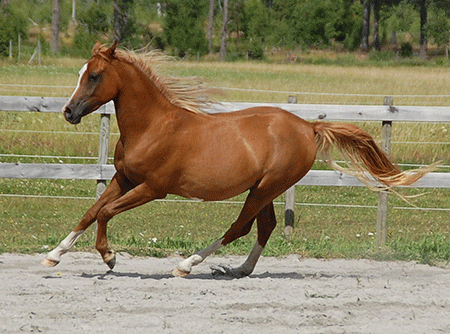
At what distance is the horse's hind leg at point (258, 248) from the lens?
5.75 m

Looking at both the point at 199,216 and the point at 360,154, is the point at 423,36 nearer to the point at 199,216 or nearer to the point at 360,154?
the point at 199,216

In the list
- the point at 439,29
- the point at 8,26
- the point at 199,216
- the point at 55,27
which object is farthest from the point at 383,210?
the point at 439,29

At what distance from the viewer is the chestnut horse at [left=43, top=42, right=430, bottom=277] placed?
5.24 meters

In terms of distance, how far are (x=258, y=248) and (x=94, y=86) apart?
76.3 inches

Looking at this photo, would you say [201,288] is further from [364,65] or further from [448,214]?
[364,65]

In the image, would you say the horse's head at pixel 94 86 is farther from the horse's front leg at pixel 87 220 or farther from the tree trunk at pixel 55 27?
the tree trunk at pixel 55 27

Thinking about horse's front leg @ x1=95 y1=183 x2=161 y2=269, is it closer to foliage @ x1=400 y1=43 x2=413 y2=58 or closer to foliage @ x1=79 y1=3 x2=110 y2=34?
foliage @ x1=79 y1=3 x2=110 y2=34

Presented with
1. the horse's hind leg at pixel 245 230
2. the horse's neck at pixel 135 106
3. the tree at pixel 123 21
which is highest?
the tree at pixel 123 21

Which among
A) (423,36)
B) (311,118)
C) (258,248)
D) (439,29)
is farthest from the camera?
(423,36)

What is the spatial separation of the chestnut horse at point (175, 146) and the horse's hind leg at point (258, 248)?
8.3 inches

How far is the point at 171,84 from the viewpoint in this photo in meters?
5.55

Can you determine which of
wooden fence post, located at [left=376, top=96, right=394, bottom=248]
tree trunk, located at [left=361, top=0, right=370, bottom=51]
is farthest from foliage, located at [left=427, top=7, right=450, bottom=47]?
wooden fence post, located at [left=376, top=96, right=394, bottom=248]

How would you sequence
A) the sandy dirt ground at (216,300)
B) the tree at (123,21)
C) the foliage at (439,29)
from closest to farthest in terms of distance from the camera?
the sandy dirt ground at (216,300) → the tree at (123,21) → the foliage at (439,29)

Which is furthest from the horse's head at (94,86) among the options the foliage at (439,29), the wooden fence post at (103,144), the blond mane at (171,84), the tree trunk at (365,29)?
the tree trunk at (365,29)
